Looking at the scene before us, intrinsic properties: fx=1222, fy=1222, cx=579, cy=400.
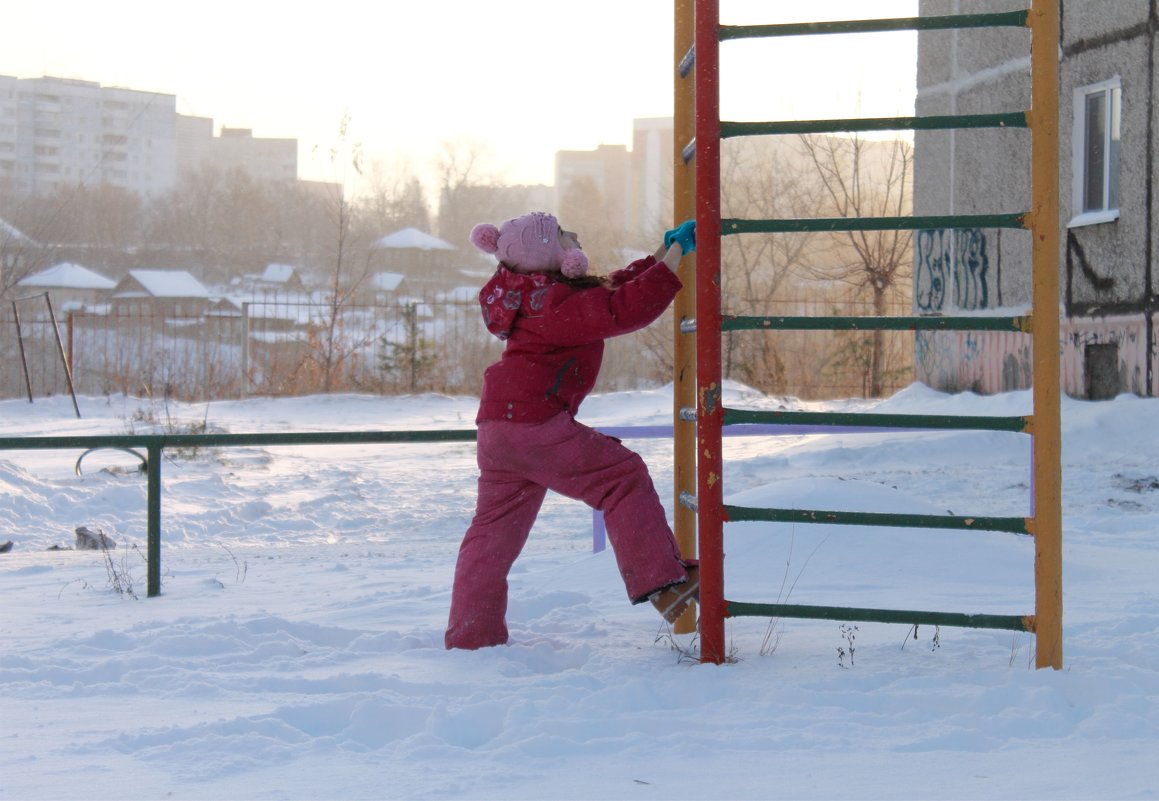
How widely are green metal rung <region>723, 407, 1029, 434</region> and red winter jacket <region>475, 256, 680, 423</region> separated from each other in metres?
0.38

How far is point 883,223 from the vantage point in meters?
2.93

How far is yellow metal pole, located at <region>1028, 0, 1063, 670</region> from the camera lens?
2967mm

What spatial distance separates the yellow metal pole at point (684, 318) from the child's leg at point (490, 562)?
495 millimetres

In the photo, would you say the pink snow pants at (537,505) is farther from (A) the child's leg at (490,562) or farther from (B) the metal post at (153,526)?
(B) the metal post at (153,526)

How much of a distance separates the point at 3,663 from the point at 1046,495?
9.17 ft

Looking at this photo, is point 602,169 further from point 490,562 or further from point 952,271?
point 490,562

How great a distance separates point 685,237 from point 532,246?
440 millimetres

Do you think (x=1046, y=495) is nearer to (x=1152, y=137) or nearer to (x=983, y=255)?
(x=1152, y=137)

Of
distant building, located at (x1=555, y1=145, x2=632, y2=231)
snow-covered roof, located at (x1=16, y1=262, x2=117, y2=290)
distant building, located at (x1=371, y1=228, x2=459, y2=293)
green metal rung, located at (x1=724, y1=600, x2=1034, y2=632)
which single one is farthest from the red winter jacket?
distant building, located at (x1=555, y1=145, x2=632, y2=231)

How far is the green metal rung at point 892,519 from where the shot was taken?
2955 mm

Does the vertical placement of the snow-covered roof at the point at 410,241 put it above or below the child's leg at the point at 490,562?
above

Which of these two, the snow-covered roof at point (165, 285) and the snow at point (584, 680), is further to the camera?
the snow-covered roof at point (165, 285)

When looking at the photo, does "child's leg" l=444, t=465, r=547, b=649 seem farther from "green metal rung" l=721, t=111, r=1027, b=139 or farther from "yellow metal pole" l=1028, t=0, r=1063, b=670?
"yellow metal pole" l=1028, t=0, r=1063, b=670

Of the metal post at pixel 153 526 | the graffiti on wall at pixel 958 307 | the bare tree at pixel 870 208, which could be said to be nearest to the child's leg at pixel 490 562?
the metal post at pixel 153 526
